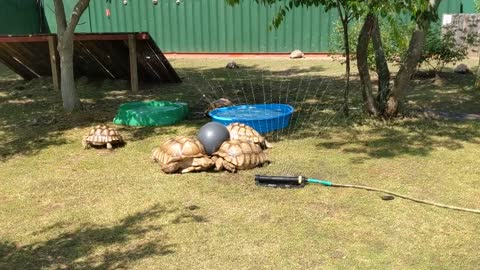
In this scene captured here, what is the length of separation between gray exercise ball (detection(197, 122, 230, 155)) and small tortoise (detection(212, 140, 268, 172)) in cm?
9

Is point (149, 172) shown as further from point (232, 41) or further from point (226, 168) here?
point (232, 41)

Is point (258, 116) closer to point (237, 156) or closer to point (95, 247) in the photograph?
point (237, 156)

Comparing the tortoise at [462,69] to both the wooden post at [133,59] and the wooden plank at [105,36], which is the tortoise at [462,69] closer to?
the wooden plank at [105,36]

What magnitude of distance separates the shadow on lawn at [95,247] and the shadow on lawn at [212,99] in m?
2.61

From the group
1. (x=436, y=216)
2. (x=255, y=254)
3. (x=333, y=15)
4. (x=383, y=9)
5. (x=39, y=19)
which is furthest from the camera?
(x=39, y=19)

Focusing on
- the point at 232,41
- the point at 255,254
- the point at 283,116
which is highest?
the point at 232,41

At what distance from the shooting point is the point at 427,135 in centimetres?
668

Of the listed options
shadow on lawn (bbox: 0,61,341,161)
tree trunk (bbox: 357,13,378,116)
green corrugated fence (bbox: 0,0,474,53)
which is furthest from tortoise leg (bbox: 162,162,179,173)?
green corrugated fence (bbox: 0,0,474,53)

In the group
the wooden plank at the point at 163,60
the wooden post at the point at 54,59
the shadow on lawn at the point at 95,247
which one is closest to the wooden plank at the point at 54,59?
the wooden post at the point at 54,59

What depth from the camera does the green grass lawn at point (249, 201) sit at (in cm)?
368

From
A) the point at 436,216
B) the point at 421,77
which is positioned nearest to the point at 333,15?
the point at 421,77

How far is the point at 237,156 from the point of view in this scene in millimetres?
5316

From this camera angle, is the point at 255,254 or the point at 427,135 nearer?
the point at 255,254

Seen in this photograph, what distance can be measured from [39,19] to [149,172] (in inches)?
614
